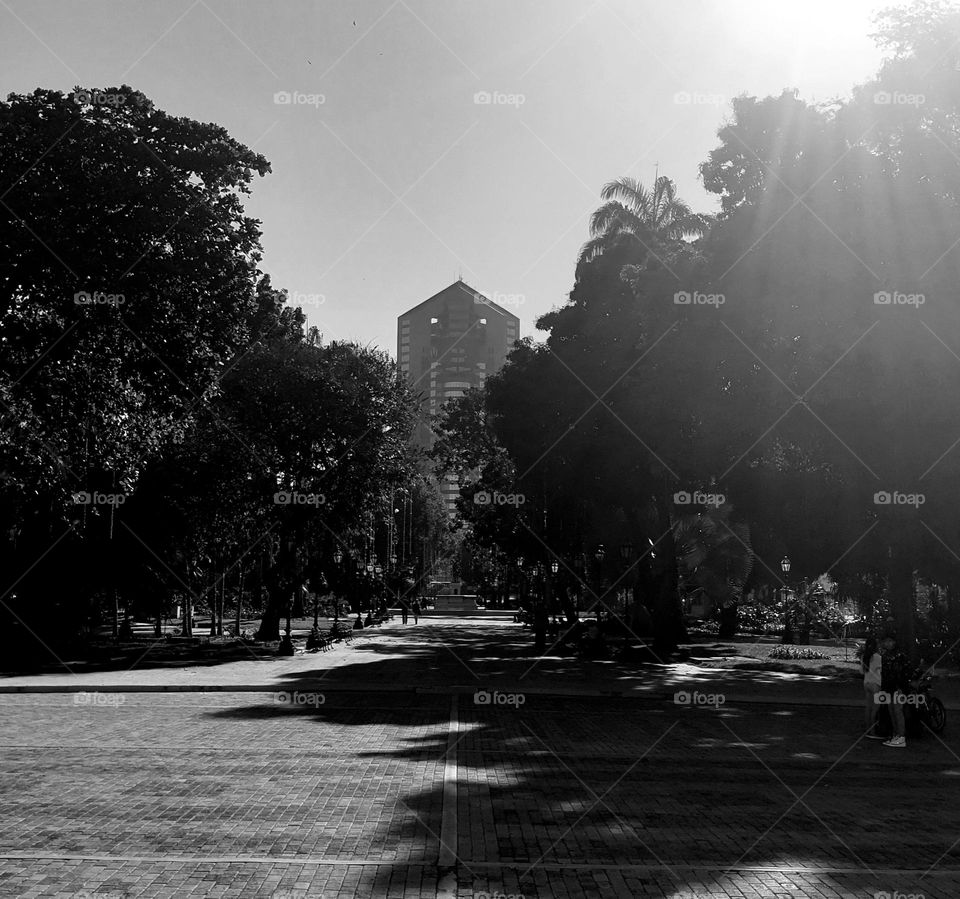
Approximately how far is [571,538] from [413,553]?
78.7 m

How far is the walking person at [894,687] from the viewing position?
14.4 metres

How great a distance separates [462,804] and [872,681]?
795 centimetres

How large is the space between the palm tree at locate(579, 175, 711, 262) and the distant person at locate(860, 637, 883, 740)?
2471cm

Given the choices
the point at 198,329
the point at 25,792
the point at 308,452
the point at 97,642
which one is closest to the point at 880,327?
the point at 198,329

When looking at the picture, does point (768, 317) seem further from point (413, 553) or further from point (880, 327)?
point (413, 553)

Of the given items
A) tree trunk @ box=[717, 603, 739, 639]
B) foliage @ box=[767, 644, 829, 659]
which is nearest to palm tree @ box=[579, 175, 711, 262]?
foliage @ box=[767, 644, 829, 659]

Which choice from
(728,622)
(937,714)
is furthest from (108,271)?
(728,622)

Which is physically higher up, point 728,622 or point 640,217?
point 640,217

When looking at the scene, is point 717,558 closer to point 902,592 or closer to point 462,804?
point 902,592

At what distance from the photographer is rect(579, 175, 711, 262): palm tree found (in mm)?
38969

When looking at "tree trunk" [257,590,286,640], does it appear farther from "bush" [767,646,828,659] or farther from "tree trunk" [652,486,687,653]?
"bush" [767,646,828,659]

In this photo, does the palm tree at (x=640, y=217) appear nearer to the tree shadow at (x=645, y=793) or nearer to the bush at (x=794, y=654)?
the bush at (x=794, y=654)

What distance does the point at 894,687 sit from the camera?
14625mm

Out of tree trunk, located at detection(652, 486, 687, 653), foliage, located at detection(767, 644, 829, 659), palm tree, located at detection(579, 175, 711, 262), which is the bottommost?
foliage, located at detection(767, 644, 829, 659)
